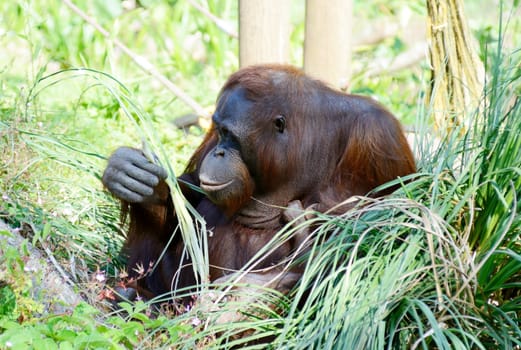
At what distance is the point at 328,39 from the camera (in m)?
5.20

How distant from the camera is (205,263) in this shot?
3242mm

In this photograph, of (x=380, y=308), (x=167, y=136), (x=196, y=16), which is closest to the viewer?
(x=380, y=308)

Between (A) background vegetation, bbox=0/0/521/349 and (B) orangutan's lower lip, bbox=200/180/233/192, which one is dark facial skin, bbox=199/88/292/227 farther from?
(A) background vegetation, bbox=0/0/521/349

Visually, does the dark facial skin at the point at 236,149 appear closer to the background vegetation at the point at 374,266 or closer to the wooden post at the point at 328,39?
the background vegetation at the point at 374,266

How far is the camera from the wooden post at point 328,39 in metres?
5.18

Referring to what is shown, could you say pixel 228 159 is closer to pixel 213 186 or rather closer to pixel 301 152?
pixel 213 186

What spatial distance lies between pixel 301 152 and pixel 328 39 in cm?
189

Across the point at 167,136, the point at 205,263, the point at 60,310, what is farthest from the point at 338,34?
the point at 60,310

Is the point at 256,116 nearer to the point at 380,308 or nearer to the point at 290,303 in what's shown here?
the point at 290,303

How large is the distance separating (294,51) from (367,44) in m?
2.27

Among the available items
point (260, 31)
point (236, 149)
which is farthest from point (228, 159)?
point (260, 31)

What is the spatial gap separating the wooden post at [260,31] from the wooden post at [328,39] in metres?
0.57

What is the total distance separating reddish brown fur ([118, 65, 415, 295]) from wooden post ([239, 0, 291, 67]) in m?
1.02

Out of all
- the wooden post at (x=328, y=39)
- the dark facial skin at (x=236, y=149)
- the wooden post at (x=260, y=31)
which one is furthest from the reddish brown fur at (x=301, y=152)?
the wooden post at (x=328, y=39)
